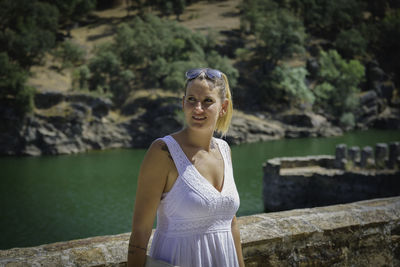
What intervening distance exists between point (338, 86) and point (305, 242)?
48141 millimetres

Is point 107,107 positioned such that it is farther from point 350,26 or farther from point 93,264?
point 350,26

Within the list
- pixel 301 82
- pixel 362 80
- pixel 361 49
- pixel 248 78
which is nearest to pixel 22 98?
pixel 248 78

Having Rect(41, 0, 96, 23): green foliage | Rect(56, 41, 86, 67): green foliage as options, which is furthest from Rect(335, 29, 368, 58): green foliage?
Rect(41, 0, 96, 23): green foliage

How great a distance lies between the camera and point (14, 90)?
34812 mm

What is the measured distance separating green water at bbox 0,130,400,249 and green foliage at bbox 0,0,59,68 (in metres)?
13.1

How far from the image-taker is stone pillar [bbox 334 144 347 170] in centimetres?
1753

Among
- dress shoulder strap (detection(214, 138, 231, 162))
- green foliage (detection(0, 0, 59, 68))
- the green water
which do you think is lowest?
the green water

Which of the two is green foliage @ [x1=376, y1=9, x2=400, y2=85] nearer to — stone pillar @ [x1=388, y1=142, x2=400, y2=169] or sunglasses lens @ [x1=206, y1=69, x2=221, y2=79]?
stone pillar @ [x1=388, y1=142, x2=400, y2=169]

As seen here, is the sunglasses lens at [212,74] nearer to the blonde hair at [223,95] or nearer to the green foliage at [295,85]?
the blonde hair at [223,95]

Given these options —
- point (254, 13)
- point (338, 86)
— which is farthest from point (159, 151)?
point (254, 13)

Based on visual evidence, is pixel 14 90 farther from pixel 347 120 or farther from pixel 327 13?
pixel 327 13

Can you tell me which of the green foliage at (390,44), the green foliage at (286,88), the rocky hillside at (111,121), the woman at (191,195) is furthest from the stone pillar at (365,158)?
the green foliage at (390,44)

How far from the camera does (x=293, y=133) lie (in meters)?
41.2

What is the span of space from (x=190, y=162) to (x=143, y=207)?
1.21ft
